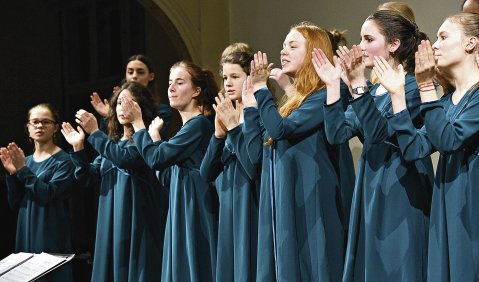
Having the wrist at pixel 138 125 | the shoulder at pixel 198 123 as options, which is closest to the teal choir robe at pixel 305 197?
Result: the shoulder at pixel 198 123

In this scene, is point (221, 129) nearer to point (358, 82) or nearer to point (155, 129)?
point (155, 129)

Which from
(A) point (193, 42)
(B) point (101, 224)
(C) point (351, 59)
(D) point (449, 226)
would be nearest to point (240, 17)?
(A) point (193, 42)

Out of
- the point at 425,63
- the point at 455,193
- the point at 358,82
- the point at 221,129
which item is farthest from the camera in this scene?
the point at 221,129

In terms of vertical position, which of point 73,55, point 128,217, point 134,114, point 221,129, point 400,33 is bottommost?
point 128,217

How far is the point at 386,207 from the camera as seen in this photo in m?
2.98

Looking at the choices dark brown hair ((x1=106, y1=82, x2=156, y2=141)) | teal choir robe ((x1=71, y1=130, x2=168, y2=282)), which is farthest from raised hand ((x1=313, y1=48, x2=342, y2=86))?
dark brown hair ((x1=106, y1=82, x2=156, y2=141))

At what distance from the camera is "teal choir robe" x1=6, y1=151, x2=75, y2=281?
4.91 m

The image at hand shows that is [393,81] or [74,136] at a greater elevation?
[393,81]

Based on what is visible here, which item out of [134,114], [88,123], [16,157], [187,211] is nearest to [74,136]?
[88,123]

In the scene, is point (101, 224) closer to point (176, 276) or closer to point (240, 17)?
point (176, 276)

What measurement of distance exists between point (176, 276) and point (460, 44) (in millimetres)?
1775

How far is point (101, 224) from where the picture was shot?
4.50 m

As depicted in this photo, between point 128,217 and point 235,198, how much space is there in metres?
0.90

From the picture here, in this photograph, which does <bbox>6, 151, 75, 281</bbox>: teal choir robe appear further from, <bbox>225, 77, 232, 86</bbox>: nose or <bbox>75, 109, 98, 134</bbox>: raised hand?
<bbox>225, 77, 232, 86</bbox>: nose
